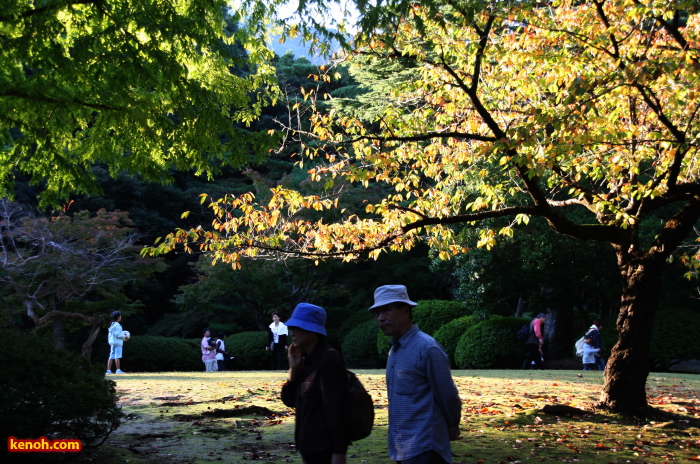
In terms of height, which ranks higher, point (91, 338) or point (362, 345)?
point (91, 338)

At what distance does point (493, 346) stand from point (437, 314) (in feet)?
8.94

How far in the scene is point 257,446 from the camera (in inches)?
275

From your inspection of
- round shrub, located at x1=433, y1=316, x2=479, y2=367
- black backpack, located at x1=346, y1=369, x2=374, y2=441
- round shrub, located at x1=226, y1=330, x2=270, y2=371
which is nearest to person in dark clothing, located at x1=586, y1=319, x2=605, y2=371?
round shrub, located at x1=433, y1=316, x2=479, y2=367

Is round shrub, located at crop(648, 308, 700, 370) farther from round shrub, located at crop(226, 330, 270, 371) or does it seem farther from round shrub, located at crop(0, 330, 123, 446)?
round shrub, located at crop(0, 330, 123, 446)

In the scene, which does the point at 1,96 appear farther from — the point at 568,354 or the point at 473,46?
the point at 568,354

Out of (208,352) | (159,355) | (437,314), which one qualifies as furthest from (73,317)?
(437,314)

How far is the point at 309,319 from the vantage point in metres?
3.79

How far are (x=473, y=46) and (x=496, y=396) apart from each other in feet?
19.7

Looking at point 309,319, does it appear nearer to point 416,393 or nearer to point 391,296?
point 391,296

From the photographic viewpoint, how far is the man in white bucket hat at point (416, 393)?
3.61 meters

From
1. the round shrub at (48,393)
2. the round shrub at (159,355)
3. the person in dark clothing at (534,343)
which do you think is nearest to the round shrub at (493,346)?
the person in dark clothing at (534,343)

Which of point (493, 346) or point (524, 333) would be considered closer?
point (524, 333)

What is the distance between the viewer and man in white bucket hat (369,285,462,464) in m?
3.61
